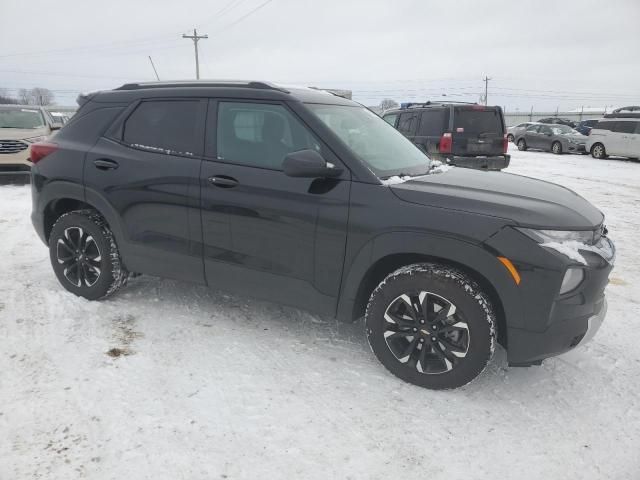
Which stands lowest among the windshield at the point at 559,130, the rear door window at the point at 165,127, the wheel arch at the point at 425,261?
the wheel arch at the point at 425,261

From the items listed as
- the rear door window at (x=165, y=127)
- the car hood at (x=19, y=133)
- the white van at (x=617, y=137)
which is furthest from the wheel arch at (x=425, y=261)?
the white van at (x=617, y=137)

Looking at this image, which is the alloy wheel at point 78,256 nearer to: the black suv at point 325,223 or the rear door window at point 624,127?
the black suv at point 325,223

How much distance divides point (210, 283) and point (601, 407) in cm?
273

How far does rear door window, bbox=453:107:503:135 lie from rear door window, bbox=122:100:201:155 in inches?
288

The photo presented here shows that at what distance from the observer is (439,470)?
227 centimetres

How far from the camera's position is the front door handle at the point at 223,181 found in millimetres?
3232

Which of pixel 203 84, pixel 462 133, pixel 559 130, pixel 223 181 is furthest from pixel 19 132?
pixel 559 130

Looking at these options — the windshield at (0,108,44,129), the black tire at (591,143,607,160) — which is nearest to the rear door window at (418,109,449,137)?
the windshield at (0,108,44,129)

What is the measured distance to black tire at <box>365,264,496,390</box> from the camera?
8.84 ft

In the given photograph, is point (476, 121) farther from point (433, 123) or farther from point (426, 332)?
point (426, 332)

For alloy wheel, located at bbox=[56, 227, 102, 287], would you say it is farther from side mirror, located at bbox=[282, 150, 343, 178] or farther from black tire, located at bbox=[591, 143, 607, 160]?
black tire, located at bbox=[591, 143, 607, 160]

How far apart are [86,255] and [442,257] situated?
3015 mm

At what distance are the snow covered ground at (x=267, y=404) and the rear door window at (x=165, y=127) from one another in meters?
1.38

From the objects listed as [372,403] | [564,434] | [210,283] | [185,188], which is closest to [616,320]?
[564,434]
